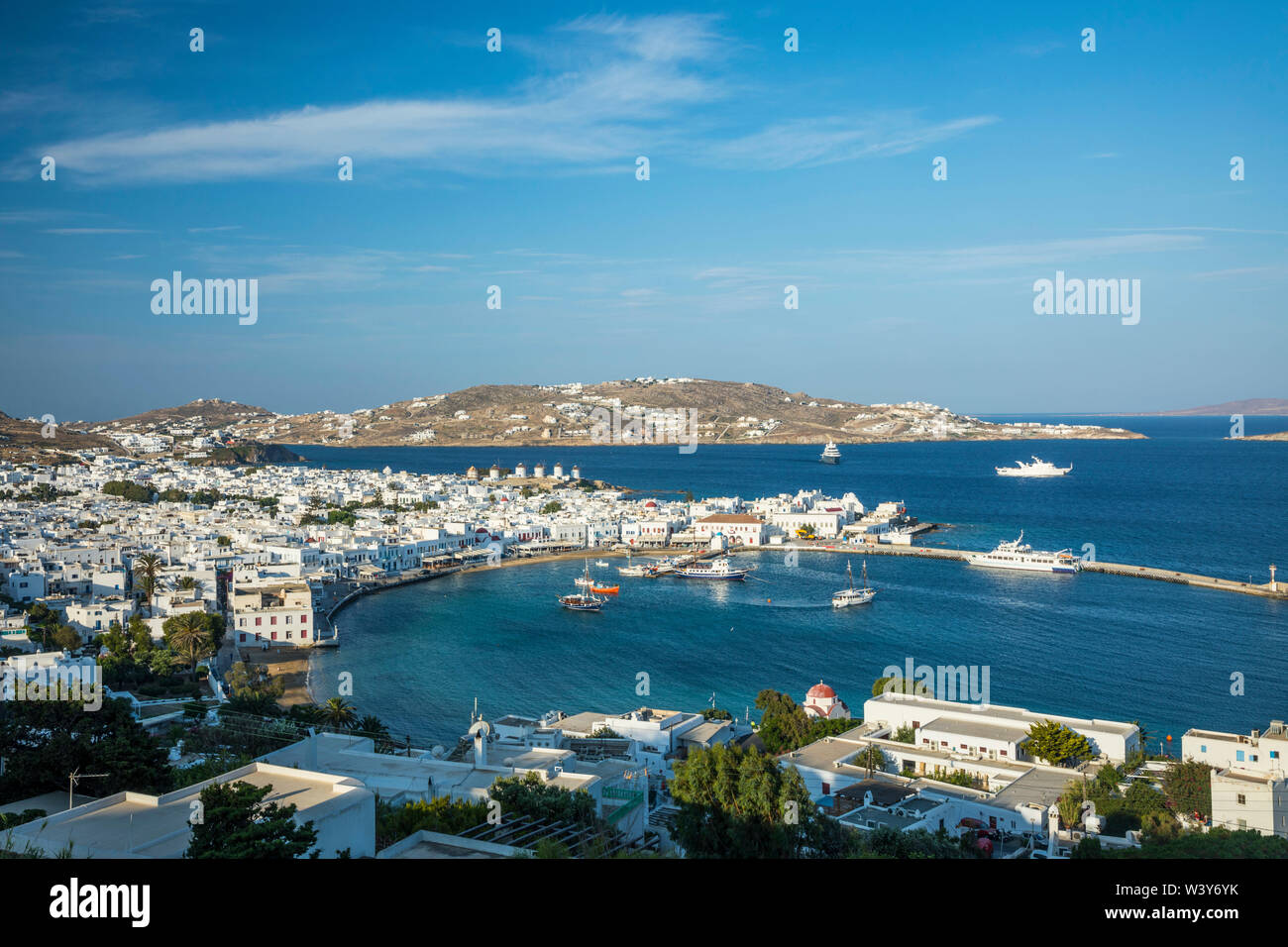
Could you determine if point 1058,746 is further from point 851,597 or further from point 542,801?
point 851,597

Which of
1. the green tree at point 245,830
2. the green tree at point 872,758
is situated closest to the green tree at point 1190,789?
the green tree at point 872,758

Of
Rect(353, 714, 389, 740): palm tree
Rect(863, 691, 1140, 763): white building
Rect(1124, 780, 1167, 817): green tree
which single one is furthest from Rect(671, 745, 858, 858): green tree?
Rect(353, 714, 389, 740): palm tree

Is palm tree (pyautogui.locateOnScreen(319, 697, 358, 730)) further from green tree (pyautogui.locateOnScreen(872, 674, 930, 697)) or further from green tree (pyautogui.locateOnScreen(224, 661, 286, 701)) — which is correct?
green tree (pyautogui.locateOnScreen(872, 674, 930, 697))

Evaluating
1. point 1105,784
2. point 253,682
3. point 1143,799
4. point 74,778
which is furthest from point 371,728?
point 1143,799

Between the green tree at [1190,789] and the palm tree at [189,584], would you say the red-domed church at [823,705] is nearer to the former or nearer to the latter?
the green tree at [1190,789]
